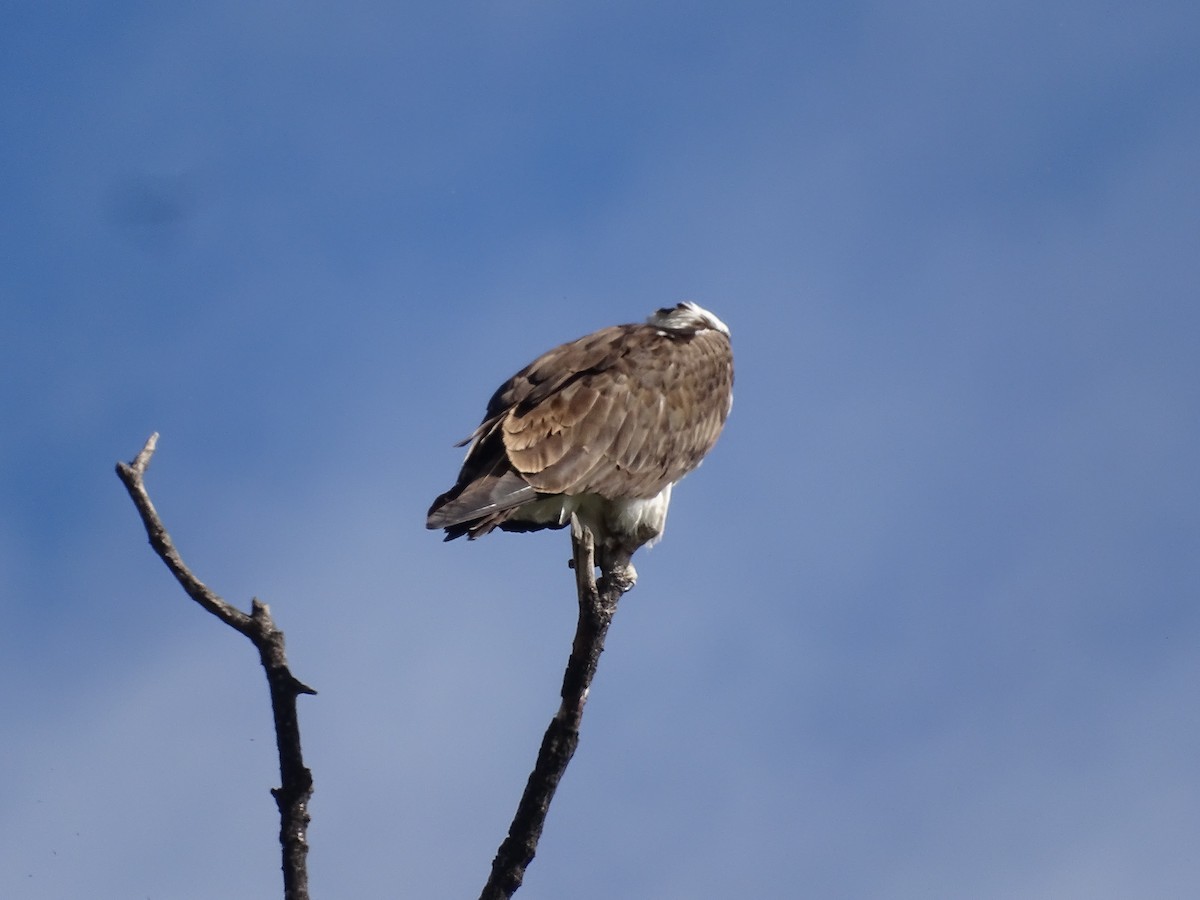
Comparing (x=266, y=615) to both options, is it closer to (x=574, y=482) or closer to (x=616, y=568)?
(x=616, y=568)

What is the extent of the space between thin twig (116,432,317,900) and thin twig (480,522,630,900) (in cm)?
86

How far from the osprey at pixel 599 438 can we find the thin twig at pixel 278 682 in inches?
74.4

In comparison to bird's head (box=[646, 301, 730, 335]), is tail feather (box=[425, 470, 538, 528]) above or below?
below

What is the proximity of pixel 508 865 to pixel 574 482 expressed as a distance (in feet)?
8.42

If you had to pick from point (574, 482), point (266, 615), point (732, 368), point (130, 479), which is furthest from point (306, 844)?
point (732, 368)

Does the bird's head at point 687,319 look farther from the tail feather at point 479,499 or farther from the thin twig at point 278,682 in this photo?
the thin twig at point 278,682

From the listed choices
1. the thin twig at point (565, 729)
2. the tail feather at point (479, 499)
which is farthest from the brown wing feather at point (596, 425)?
the thin twig at point (565, 729)

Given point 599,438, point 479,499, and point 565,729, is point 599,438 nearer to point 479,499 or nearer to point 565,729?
point 479,499

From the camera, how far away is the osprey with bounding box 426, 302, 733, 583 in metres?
7.79

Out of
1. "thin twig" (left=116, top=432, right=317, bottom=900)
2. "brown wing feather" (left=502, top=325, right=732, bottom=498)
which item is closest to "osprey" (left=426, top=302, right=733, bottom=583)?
"brown wing feather" (left=502, top=325, right=732, bottom=498)

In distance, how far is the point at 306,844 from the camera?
18.1ft

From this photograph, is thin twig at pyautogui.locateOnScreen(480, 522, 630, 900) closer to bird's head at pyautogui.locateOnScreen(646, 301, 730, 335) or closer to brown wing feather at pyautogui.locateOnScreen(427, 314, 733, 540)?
brown wing feather at pyautogui.locateOnScreen(427, 314, 733, 540)

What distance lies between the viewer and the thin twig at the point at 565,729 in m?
5.99

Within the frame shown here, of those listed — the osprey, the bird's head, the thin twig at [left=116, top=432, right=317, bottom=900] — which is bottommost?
the thin twig at [left=116, top=432, right=317, bottom=900]
